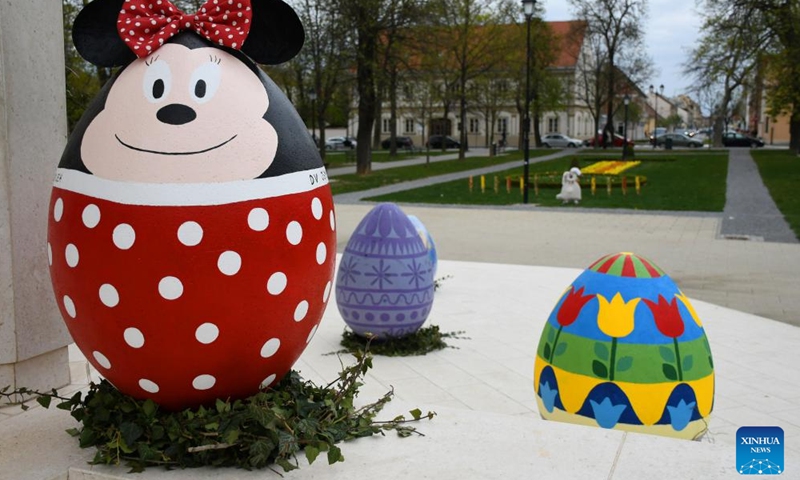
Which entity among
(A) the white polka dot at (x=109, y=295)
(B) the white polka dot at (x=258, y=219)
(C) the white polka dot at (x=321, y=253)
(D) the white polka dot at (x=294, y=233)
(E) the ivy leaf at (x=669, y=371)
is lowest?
(E) the ivy leaf at (x=669, y=371)

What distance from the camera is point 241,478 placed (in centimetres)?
355

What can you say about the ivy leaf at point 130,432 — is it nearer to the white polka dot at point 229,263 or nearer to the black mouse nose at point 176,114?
the white polka dot at point 229,263

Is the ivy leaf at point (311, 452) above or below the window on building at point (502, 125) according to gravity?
below

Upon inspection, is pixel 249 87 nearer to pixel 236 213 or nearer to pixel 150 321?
pixel 236 213

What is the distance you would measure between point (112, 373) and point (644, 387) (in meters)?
2.76

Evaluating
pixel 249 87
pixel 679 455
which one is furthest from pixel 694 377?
pixel 249 87

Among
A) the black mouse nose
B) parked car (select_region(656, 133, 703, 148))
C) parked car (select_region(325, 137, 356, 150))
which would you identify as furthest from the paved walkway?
parked car (select_region(325, 137, 356, 150))

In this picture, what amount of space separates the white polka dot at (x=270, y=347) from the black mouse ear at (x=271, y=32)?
4.51ft

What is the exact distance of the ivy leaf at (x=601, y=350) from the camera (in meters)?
4.29

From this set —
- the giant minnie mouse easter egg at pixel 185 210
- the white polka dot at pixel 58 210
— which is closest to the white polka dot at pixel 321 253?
the giant minnie mouse easter egg at pixel 185 210

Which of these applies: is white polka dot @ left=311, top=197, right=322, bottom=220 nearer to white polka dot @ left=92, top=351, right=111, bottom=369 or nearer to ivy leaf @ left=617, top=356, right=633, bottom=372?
white polka dot @ left=92, top=351, right=111, bottom=369

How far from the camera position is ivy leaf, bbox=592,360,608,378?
169 inches

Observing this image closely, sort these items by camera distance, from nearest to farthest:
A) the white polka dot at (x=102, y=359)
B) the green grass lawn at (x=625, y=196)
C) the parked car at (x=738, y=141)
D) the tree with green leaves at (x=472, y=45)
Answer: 1. the white polka dot at (x=102, y=359)
2. the green grass lawn at (x=625, y=196)
3. the tree with green leaves at (x=472, y=45)
4. the parked car at (x=738, y=141)

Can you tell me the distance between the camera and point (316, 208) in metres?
3.86
